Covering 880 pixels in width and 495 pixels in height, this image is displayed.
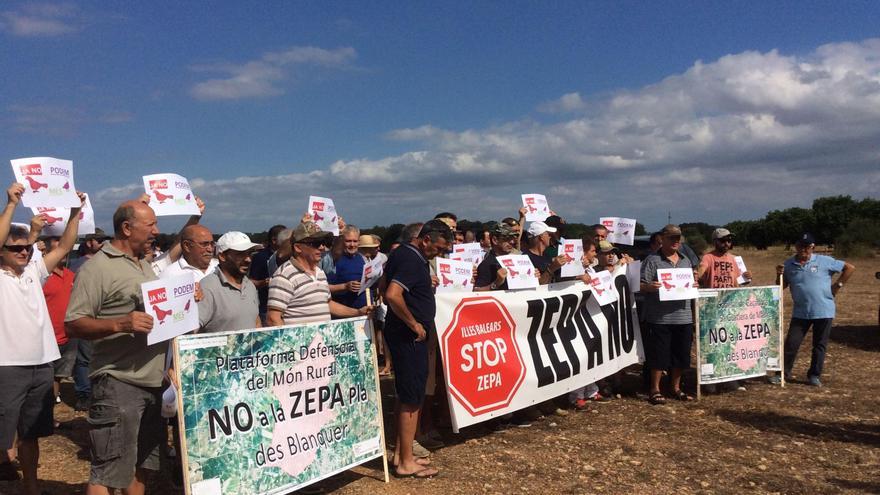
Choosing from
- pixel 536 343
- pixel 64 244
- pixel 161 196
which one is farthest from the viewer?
pixel 536 343

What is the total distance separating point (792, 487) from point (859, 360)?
20.3ft

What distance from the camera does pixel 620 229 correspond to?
9484 millimetres

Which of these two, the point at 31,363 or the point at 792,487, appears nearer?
the point at 31,363

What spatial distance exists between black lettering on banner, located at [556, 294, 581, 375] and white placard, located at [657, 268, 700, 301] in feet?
3.58

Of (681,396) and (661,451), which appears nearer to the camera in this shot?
(661,451)

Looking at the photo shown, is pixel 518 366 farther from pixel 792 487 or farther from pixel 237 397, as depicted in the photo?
pixel 237 397

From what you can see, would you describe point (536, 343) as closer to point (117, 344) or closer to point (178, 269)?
point (178, 269)

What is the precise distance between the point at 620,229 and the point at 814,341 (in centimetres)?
300

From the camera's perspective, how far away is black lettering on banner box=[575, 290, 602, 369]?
25.2ft

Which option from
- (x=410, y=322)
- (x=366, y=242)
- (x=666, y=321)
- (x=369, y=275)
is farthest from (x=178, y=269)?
(x=666, y=321)

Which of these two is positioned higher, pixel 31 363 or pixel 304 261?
pixel 304 261

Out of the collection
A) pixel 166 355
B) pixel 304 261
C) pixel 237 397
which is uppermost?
pixel 304 261

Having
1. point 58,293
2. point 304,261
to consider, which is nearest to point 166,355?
point 304,261

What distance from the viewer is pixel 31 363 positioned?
190 inches
